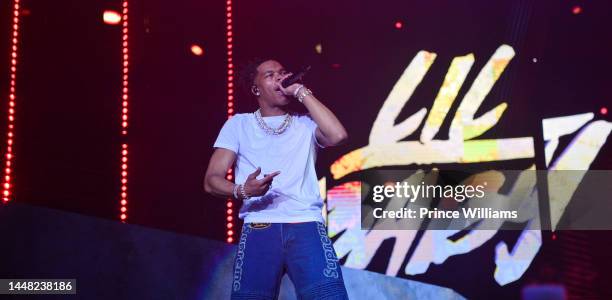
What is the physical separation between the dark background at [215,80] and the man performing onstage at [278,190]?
1.33 meters

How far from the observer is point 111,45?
3.88m

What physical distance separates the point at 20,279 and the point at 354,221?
256cm

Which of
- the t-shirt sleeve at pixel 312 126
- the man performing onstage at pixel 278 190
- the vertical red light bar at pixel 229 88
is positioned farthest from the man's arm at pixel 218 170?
the vertical red light bar at pixel 229 88

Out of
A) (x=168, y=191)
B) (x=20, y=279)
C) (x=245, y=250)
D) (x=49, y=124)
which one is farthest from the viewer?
(x=168, y=191)

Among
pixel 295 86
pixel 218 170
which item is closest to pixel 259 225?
pixel 218 170

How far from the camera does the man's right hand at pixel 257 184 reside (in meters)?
2.22

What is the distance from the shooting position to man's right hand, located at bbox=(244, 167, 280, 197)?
2221mm

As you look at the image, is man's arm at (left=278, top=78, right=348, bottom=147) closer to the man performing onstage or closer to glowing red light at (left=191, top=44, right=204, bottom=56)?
the man performing onstage

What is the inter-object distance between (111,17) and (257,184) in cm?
209

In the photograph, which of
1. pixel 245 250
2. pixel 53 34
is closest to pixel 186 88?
pixel 53 34

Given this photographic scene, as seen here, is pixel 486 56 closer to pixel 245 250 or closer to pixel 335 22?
pixel 335 22

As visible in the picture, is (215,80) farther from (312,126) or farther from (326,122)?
(326,122)

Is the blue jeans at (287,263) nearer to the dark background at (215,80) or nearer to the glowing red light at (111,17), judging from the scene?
the dark background at (215,80)

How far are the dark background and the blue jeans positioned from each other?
157cm
